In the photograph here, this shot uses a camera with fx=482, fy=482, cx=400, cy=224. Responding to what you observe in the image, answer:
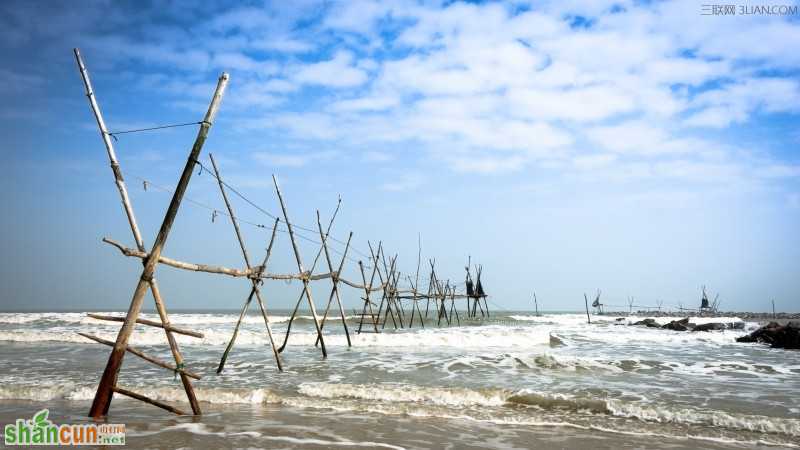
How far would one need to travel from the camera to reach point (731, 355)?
1614 cm

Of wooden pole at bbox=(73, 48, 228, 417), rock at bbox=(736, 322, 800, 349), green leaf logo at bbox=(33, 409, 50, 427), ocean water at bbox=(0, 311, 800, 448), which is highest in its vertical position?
wooden pole at bbox=(73, 48, 228, 417)

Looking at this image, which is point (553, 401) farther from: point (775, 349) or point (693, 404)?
point (775, 349)

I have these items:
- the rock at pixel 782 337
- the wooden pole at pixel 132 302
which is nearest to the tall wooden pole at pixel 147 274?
the wooden pole at pixel 132 302

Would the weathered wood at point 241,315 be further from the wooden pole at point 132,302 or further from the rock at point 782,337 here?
the rock at point 782,337

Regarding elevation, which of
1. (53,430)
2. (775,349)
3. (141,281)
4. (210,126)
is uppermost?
(210,126)

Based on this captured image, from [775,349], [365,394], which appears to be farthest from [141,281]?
[775,349]

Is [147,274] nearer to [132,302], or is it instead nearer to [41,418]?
[132,302]

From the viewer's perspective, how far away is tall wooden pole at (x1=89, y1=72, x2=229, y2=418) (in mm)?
6426

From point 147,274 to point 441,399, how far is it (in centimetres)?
567

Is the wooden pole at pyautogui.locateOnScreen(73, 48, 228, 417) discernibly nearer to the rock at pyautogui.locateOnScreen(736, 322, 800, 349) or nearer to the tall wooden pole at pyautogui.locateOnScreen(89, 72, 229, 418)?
the tall wooden pole at pyautogui.locateOnScreen(89, 72, 229, 418)

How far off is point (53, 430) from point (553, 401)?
7.89m

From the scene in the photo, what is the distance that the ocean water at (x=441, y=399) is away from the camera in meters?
6.69

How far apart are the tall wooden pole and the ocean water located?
626 mm

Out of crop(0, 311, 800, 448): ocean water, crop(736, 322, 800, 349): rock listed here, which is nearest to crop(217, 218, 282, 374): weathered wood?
crop(0, 311, 800, 448): ocean water
